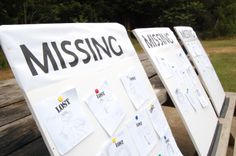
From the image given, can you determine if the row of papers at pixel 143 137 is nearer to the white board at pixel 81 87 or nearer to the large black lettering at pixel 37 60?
the white board at pixel 81 87

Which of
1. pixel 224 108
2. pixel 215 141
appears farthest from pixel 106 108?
pixel 224 108

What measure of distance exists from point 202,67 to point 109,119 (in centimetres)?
171

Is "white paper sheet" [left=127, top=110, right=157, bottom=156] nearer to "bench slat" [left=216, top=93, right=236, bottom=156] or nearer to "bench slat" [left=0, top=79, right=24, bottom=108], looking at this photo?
"bench slat" [left=0, top=79, right=24, bottom=108]

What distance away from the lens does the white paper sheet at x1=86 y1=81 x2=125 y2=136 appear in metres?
1.05

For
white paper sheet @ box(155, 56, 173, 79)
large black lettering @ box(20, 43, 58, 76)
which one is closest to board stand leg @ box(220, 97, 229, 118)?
white paper sheet @ box(155, 56, 173, 79)

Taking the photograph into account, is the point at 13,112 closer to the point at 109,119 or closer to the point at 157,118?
the point at 109,119

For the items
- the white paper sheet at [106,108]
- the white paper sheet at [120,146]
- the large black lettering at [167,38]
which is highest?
the large black lettering at [167,38]

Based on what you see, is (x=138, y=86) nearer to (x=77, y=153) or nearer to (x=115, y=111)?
(x=115, y=111)

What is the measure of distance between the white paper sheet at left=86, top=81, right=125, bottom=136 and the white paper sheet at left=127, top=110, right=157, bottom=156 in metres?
0.08

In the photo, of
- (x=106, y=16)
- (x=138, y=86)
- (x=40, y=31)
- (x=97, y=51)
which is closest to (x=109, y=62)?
(x=97, y=51)

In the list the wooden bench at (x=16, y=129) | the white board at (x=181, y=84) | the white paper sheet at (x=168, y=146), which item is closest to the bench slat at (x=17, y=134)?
the wooden bench at (x=16, y=129)

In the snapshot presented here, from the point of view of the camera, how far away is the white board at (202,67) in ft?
8.12

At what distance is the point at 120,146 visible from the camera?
3.66 feet

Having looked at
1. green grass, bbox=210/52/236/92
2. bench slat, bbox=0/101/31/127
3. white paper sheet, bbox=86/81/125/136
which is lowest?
green grass, bbox=210/52/236/92
